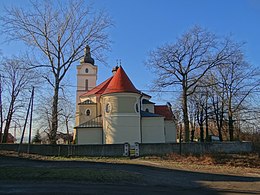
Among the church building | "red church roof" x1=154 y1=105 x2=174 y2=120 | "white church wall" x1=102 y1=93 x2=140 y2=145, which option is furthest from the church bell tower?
"white church wall" x1=102 y1=93 x2=140 y2=145

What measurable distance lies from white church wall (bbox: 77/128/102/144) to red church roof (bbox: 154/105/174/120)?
13.2m

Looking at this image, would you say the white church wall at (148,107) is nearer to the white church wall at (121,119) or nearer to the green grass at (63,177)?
the white church wall at (121,119)

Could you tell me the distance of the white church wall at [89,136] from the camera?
33.2 meters

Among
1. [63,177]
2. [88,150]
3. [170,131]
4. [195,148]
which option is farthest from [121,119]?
[63,177]

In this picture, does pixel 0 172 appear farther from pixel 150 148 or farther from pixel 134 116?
pixel 134 116

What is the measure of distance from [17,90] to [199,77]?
24.6m

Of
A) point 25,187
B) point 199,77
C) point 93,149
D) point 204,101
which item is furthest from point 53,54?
point 204,101

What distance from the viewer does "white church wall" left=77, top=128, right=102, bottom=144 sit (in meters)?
33.2

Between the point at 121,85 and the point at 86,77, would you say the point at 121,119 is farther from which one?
the point at 86,77

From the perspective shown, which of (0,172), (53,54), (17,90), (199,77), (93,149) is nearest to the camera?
(0,172)

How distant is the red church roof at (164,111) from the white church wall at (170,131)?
0.86 metres

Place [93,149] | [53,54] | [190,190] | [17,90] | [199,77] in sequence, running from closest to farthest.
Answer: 1. [190,190]
2. [93,149]
3. [53,54]
4. [199,77]
5. [17,90]

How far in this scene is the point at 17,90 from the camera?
36.9 metres

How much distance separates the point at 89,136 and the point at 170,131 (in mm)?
13932
